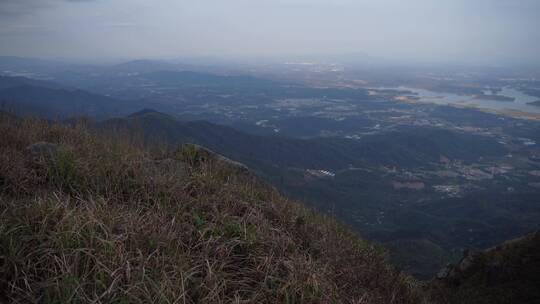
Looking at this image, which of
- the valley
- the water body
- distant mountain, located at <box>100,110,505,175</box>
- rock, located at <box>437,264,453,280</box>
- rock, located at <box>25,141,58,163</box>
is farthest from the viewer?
the water body

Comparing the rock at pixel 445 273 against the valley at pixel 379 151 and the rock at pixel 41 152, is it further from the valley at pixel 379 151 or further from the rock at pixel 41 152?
the rock at pixel 41 152

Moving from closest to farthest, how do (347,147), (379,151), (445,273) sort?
1. (445,273)
2. (379,151)
3. (347,147)

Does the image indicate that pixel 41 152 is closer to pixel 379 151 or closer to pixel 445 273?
pixel 445 273

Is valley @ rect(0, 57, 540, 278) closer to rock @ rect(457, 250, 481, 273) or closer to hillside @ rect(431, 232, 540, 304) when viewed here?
hillside @ rect(431, 232, 540, 304)

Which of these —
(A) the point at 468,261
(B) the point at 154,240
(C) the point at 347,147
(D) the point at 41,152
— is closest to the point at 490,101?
(C) the point at 347,147

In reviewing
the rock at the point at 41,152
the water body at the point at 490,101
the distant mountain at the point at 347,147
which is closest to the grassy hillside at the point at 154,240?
the rock at the point at 41,152

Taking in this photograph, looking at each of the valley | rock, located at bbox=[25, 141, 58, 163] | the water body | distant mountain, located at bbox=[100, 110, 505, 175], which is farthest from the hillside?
the water body

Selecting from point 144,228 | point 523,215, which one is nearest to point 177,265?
point 144,228

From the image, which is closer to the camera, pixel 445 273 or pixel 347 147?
pixel 445 273
